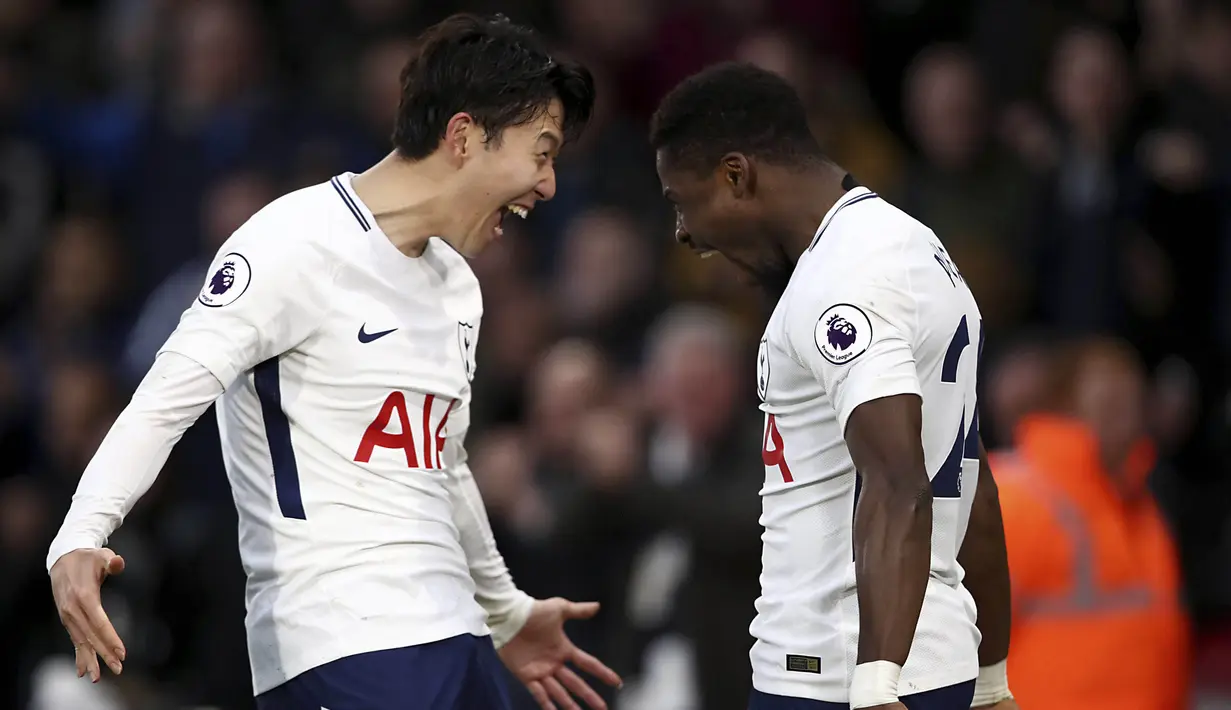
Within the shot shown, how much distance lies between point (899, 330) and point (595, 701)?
1490mm

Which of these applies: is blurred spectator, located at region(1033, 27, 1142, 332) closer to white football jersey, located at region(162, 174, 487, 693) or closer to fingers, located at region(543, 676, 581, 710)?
fingers, located at region(543, 676, 581, 710)

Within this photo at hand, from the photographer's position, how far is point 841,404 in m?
3.19

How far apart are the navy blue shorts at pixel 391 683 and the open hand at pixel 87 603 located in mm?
483

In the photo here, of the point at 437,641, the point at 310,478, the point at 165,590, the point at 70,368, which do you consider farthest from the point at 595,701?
the point at 70,368

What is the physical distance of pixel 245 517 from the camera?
3.69 meters

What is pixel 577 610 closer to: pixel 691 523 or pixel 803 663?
pixel 803 663

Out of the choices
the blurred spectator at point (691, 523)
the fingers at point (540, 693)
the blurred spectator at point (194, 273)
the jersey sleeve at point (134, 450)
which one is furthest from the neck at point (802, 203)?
the blurred spectator at point (194, 273)

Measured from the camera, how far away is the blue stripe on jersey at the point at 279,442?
3.61 m

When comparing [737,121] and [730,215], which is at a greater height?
[737,121]

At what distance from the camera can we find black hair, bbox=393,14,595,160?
3.80m

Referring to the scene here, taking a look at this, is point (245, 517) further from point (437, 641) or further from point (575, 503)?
point (575, 503)

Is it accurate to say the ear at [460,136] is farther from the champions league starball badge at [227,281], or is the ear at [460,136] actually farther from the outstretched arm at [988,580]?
the outstretched arm at [988,580]

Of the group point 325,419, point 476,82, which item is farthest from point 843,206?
point 325,419

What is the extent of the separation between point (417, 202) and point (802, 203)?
2.67ft
